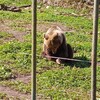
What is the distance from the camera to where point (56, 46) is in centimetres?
721

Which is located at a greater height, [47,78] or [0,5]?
[0,5]

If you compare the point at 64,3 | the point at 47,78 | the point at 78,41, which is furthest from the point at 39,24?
the point at 47,78

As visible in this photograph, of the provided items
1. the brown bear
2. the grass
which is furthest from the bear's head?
the grass

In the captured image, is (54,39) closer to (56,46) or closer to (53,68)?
(56,46)

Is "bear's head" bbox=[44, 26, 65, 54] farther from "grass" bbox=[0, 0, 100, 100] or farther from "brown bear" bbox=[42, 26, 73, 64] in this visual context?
"grass" bbox=[0, 0, 100, 100]

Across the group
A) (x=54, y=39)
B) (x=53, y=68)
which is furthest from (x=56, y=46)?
(x=53, y=68)

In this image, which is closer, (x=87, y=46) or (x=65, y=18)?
(x=87, y=46)

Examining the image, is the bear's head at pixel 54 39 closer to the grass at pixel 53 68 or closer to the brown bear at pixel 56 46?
the brown bear at pixel 56 46

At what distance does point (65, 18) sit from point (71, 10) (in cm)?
126

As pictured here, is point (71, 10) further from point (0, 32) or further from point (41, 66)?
point (41, 66)

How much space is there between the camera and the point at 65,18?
34.8 feet

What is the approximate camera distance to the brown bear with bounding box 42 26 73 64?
7109 mm

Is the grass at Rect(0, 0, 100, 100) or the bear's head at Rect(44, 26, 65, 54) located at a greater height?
the bear's head at Rect(44, 26, 65, 54)

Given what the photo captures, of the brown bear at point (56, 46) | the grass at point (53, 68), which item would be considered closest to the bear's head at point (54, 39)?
the brown bear at point (56, 46)
